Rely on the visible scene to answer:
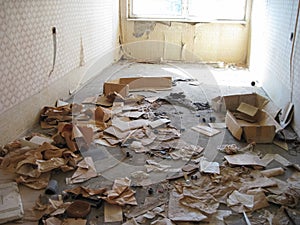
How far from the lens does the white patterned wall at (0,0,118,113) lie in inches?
121

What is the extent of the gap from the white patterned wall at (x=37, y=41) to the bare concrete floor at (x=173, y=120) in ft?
2.23

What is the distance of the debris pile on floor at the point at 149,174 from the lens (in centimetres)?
223

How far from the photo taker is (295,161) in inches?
117

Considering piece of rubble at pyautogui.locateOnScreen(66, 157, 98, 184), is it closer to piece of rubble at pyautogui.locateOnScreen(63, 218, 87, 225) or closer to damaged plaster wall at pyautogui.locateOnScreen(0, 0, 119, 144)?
piece of rubble at pyautogui.locateOnScreen(63, 218, 87, 225)

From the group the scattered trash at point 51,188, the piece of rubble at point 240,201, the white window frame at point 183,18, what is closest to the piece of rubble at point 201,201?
the piece of rubble at point 240,201

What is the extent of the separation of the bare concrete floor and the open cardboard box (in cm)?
9

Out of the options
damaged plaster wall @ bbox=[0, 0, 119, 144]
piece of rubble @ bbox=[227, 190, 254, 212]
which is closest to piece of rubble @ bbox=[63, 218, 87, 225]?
piece of rubble @ bbox=[227, 190, 254, 212]

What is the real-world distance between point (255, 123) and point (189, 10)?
4.34 m

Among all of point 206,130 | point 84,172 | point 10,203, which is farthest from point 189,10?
point 10,203

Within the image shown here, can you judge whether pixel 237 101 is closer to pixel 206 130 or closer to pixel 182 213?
pixel 206 130

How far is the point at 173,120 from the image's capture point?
3.90 meters

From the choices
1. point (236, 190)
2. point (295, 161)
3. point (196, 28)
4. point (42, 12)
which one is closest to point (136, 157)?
point (236, 190)

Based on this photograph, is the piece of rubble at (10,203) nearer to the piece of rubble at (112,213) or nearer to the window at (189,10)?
the piece of rubble at (112,213)

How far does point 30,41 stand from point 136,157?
175 centimetres
